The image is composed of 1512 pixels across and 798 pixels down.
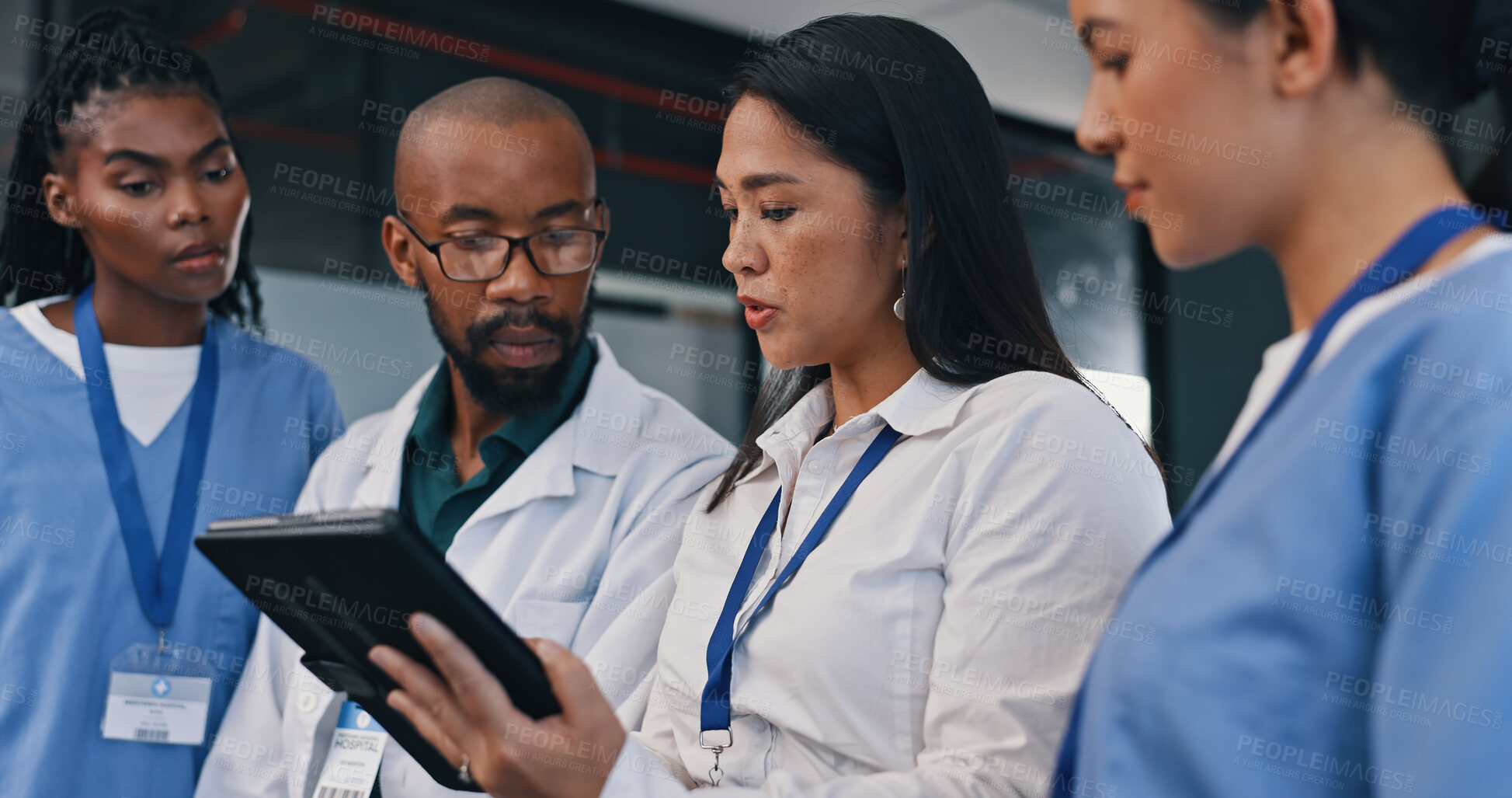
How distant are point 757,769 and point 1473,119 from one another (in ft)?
3.29

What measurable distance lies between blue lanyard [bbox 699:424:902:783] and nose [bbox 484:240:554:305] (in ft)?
2.37

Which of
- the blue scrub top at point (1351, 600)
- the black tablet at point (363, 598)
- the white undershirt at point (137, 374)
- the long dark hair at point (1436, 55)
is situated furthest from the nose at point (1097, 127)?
the white undershirt at point (137, 374)

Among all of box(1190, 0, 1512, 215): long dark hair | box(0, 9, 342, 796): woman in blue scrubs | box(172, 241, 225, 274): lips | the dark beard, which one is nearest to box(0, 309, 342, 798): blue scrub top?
box(0, 9, 342, 796): woman in blue scrubs

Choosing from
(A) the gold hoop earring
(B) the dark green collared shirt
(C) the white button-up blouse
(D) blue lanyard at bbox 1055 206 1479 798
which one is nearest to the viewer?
(D) blue lanyard at bbox 1055 206 1479 798

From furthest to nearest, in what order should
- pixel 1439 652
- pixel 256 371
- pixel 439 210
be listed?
pixel 256 371, pixel 439 210, pixel 1439 652

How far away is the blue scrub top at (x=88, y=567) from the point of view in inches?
77.8

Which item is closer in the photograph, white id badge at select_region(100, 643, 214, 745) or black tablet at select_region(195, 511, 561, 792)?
black tablet at select_region(195, 511, 561, 792)

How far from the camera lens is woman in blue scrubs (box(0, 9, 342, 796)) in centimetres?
200

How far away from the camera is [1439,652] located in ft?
2.21

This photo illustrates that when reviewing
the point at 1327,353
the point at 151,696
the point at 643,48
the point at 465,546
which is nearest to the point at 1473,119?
the point at 1327,353

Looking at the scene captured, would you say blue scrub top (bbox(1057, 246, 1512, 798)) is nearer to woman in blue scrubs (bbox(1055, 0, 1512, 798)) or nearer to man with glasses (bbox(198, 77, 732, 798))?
woman in blue scrubs (bbox(1055, 0, 1512, 798))

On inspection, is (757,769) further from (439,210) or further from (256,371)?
(256,371)

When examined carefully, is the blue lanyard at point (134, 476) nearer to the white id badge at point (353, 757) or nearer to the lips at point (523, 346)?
the white id badge at point (353, 757)

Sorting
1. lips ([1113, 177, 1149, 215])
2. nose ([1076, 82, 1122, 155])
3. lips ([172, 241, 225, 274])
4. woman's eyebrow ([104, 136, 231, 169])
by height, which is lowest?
lips ([172, 241, 225, 274])
